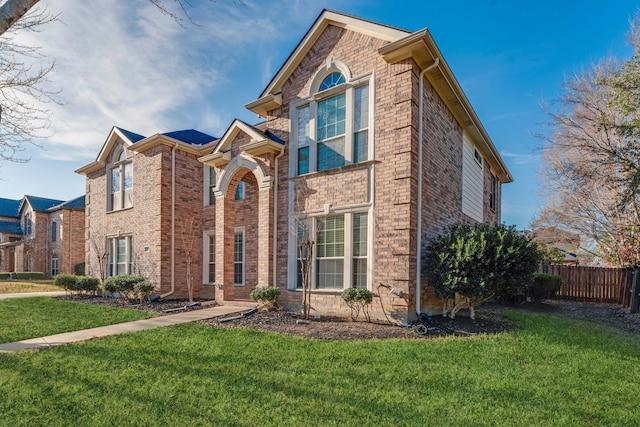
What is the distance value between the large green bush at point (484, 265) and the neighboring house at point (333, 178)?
24.6 inches

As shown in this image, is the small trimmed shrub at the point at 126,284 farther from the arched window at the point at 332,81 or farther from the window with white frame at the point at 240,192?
the arched window at the point at 332,81

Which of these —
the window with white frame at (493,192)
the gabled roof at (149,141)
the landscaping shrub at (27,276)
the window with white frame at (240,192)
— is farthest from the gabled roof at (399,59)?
the landscaping shrub at (27,276)

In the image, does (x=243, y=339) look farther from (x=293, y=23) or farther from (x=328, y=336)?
(x=293, y=23)

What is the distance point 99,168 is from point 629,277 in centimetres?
2293

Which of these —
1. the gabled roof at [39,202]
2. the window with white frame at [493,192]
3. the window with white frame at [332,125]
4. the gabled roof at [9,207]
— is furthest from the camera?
the gabled roof at [9,207]

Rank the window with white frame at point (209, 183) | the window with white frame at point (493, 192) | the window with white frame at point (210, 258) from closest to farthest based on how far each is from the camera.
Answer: the window with white frame at point (210, 258) → the window with white frame at point (209, 183) → the window with white frame at point (493, 192)

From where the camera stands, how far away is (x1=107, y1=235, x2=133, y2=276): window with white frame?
14742 mm

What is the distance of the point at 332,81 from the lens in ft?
31.9

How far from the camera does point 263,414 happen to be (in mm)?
3557

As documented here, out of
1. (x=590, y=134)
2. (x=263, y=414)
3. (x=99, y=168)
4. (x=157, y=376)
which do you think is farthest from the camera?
(x=99, y=168)

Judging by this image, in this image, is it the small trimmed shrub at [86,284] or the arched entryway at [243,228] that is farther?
the small trimmed shrub at [86,284]

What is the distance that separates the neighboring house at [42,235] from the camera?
28.0m

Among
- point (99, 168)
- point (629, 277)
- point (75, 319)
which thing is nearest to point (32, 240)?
point (99, 168)

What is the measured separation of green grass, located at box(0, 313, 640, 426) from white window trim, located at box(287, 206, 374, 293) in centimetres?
252
